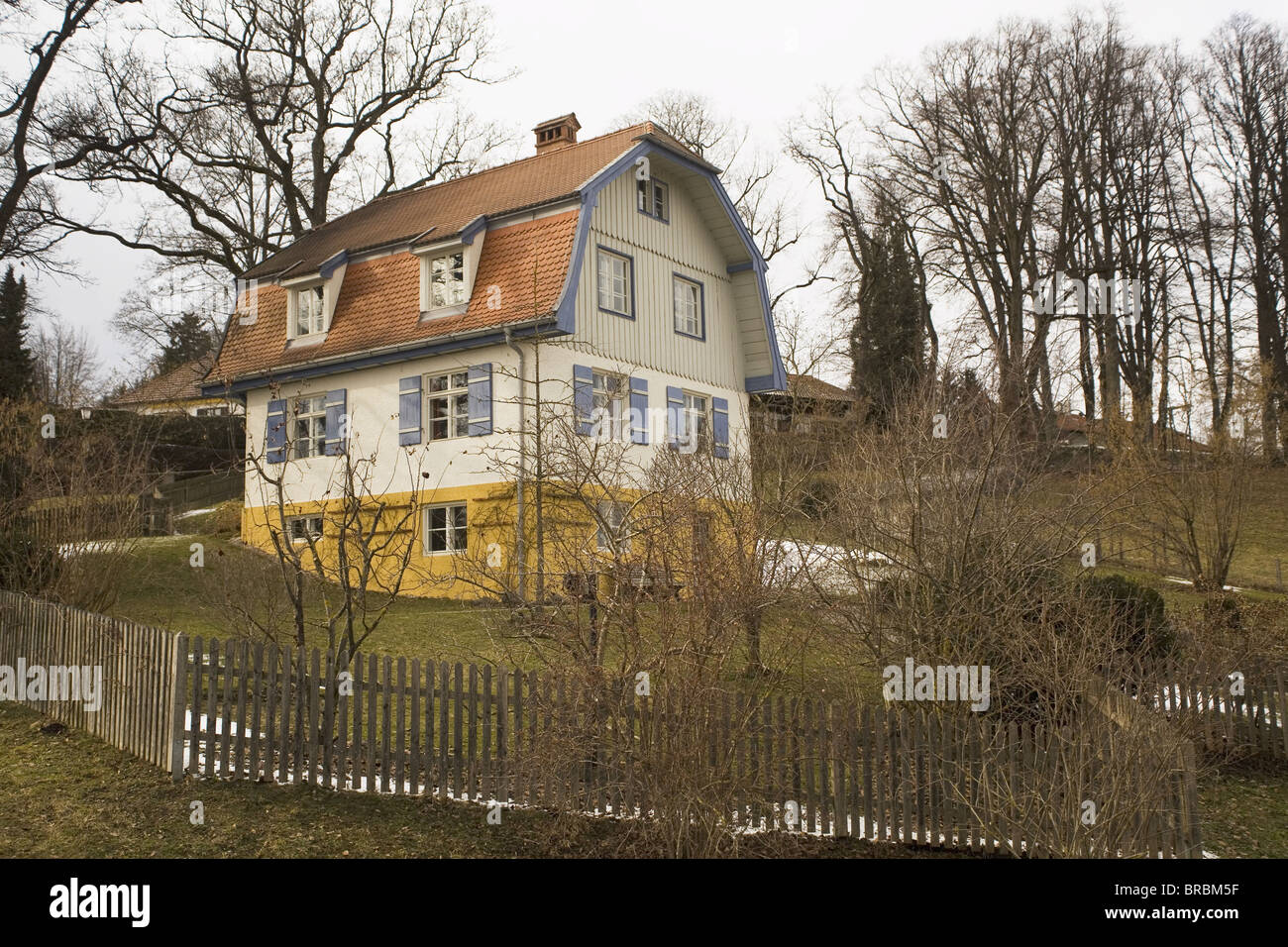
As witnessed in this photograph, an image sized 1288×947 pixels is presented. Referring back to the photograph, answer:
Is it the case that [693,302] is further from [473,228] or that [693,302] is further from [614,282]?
[473,228]

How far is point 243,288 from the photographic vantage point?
81.2ft

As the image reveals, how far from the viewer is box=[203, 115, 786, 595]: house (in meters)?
19.7

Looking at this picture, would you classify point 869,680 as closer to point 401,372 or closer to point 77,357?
point 401,372

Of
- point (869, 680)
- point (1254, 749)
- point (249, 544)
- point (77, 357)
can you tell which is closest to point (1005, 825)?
point (869, 680)

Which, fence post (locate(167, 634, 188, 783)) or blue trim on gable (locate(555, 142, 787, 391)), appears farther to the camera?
blue trim on gable (locate(555, 142, 787, 391))

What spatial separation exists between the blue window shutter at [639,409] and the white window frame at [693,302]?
1856mm

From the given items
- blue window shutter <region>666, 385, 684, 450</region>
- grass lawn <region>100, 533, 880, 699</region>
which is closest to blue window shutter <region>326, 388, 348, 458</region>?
grass lawn <region>100, 533, 880, 699</region>

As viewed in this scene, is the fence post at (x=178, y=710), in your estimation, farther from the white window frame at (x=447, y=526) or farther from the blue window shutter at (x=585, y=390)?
the white window frame at (x=447, y=526)

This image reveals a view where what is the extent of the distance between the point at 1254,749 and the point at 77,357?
48.0 m

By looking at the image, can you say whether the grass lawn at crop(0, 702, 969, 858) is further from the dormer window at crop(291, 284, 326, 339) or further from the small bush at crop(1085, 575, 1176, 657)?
the dormer window at crop(291, 284, 326, 339)

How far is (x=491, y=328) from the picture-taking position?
19.4 m

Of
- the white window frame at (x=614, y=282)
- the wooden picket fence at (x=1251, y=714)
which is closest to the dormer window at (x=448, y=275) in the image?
the white window frame at (x=614, y=282)

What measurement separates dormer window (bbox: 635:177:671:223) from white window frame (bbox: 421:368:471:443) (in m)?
5.13

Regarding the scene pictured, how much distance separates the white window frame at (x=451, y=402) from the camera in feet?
67.3
